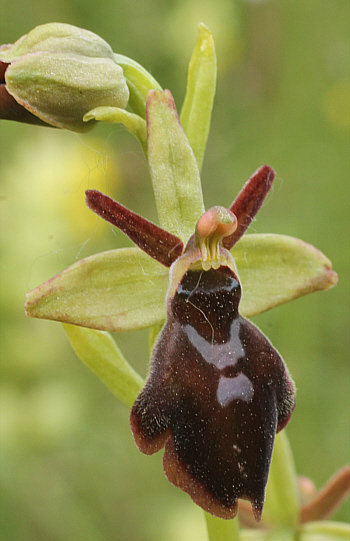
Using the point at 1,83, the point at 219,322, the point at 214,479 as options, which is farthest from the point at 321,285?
the point at 1,83

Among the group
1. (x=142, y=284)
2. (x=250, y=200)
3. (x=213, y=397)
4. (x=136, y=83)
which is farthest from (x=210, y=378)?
(x=136, y=83)

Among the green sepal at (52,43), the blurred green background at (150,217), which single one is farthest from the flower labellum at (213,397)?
the blurred green background at (150,217)

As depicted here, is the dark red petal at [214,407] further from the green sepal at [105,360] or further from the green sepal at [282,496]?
the green sepal at [282,496]

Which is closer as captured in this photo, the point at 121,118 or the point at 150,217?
the point at 121,118

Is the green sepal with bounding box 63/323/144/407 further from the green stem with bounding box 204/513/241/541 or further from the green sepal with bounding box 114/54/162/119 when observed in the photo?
the green sepal with bounding box 114/54/162/119

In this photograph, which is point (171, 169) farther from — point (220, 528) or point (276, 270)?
point (220, 528)

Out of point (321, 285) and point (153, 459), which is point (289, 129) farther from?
point (321, 285)
